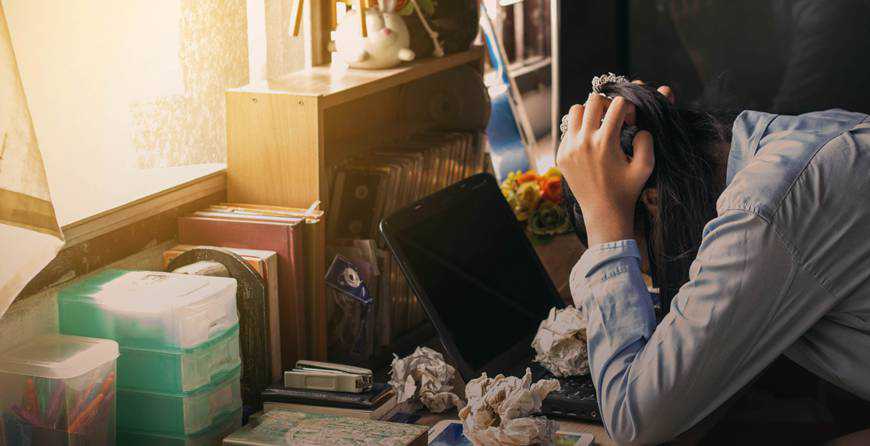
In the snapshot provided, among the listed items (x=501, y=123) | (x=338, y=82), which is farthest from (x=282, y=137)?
(x=501, y=123)

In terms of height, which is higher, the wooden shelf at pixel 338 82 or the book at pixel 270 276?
the wooden shelf at pixel 338 82

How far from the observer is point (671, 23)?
2938mm

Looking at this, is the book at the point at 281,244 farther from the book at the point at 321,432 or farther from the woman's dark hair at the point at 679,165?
the woman's dark hair at the point at 679,165

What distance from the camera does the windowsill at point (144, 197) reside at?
1430 millimetres

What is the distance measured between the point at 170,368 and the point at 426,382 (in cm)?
40

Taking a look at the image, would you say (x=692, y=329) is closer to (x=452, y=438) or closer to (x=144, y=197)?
(x=452, y=438)

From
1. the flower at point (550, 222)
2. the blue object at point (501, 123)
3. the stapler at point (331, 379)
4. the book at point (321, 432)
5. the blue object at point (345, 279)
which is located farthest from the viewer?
the blue object at point (501, 123)

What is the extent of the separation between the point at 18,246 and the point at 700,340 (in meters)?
0.81

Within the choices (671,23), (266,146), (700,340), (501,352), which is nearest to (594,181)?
(700,340)

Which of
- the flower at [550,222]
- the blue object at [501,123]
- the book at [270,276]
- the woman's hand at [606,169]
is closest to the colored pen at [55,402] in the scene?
the book at [270,276]

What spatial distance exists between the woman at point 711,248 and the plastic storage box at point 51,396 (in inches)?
25.1

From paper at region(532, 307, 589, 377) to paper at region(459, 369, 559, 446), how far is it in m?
0.24

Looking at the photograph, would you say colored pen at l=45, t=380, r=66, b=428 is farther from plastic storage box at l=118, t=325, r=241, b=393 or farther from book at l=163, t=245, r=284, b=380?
book at l=163, t=245, r=284, b=380

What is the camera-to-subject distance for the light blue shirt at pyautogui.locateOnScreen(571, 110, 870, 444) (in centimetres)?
117
